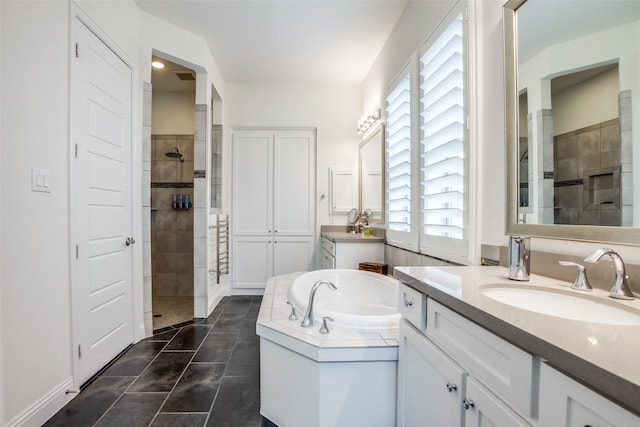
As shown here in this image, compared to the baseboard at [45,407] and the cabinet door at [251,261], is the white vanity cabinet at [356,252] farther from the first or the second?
the baseboard at [45,407]

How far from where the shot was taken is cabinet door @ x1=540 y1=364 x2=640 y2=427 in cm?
43

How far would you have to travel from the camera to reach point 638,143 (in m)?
0.83

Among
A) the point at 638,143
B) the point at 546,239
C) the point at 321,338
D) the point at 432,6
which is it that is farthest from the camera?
the point at 432,6

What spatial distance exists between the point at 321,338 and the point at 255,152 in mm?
3104

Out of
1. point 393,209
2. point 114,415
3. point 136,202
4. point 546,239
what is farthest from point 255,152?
point 546,239

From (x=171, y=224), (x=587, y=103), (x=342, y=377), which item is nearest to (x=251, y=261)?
(x=171, y=224)

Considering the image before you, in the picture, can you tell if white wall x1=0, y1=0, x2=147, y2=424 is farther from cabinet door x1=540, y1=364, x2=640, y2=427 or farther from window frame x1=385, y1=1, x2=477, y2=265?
window frame x1=385, y1=1, x2=477, y2=265

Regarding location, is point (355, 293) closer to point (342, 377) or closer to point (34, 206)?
point (342, 377)

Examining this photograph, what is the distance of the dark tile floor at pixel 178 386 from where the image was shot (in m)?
1.60

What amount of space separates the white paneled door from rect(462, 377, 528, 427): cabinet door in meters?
2.13

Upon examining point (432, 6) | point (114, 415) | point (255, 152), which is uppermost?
point (432, 6)

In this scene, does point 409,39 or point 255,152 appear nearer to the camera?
point 409,39

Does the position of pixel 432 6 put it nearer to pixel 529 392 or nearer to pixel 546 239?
pixel 546 239

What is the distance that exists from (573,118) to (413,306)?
0.87 m
